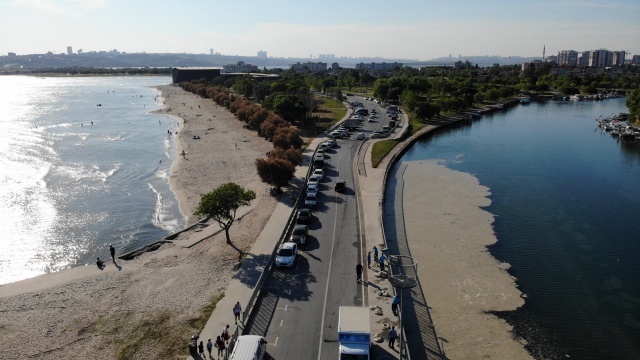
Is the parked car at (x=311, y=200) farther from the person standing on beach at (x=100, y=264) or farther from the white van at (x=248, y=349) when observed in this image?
the white van at (x=248, y=349)

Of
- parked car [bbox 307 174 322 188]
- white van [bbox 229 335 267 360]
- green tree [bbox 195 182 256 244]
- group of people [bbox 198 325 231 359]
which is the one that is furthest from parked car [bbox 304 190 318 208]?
white van [bbox 229 335 267 360]

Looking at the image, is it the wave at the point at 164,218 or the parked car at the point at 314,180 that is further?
the parked car at the point at 314,180

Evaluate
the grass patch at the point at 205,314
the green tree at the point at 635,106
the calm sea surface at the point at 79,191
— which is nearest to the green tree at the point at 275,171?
the calm sea surface at the point at 79,191

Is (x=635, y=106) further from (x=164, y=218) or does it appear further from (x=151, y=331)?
(x=151, y=331)

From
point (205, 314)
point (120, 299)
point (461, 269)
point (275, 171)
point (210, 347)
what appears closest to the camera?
point (210, 347)

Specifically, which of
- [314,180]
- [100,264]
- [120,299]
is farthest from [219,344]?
[314,180]

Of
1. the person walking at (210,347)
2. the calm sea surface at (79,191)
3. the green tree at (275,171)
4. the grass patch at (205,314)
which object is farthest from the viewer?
the green tree at (275,171)
